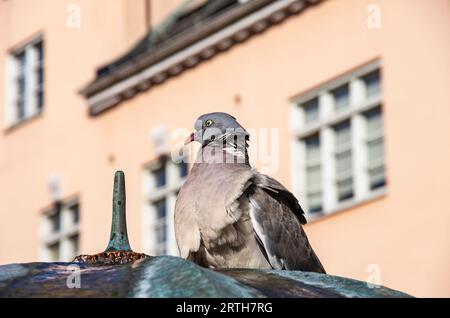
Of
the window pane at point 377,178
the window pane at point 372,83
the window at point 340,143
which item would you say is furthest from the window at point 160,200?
the window pane at point 377,178

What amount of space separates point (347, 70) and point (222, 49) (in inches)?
138

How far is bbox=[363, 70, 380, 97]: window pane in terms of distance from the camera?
2523 centimetres

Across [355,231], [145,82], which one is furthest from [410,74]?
[145,82]

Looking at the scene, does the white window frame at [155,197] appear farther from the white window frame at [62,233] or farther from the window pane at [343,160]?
the window pane at [343,160]

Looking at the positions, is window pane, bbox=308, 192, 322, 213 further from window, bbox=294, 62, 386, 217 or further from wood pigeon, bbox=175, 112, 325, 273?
wood pigeon, bbox=175, 112, 325, 273

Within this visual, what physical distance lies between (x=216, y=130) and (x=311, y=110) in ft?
53.0

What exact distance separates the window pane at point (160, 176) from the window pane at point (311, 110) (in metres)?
4.09

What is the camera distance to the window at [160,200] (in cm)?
2975

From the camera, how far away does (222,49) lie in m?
28.6

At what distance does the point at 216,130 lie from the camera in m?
10.8

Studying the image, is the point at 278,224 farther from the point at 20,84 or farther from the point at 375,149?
the point at 20,84

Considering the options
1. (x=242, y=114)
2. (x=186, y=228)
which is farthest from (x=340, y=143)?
(x=186, y=228)

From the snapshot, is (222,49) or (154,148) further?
(154,148)
